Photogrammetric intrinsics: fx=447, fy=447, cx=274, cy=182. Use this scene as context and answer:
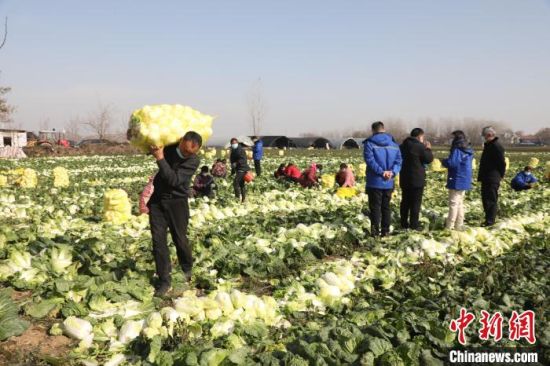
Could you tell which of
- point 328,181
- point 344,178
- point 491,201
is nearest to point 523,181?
point 344,178

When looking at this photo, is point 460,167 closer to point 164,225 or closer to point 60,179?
point 164,225

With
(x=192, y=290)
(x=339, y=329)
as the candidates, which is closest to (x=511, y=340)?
(x=339, y=329)

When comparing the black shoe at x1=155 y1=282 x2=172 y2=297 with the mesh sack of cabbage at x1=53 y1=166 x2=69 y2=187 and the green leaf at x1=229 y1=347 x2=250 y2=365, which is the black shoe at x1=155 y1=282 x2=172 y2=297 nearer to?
the green leaf at x1=229 y1=347 x2=250 y2=365

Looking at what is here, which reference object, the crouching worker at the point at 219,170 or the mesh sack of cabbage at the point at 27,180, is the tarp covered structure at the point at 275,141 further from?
the mesh sack of cabbage at the point at 27,180

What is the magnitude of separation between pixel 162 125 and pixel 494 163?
25.5ft

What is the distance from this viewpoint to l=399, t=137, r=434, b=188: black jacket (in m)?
9.33

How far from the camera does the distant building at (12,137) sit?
53250mm

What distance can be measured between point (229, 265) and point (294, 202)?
7425mm

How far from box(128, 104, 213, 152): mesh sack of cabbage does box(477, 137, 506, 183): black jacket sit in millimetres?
7110

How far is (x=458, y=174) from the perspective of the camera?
30.6 ft

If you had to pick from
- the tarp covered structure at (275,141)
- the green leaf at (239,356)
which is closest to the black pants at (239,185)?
the green leaf at (239,356)

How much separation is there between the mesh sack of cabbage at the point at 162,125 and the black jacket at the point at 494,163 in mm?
7110

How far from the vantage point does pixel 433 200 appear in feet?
47.7

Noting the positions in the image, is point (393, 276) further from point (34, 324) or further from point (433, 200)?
point (433, 200)
